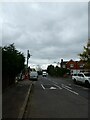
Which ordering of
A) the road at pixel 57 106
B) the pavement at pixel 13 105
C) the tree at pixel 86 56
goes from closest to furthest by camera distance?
the pavement at pixel 13 105
the road at pixel 57 106
the tree at pixel 86 56

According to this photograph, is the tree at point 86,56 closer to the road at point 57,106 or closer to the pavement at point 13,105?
the road at point 57,106

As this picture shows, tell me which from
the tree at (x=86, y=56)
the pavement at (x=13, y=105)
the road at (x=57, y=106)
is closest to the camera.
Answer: the pavement at (x=13, y=105)

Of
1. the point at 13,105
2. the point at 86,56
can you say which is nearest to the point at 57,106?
the point at 13,105

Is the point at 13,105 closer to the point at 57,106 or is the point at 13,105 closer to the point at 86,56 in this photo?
the point at 57,106

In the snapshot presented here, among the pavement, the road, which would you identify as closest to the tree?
the road

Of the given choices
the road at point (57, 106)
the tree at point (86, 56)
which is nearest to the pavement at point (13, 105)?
the road at point (57, 106)

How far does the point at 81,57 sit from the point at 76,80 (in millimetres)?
7170

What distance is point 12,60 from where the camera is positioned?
3084cm

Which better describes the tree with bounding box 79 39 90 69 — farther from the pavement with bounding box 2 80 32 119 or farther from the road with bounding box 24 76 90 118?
the pavement with bounding box 2 80 32 119

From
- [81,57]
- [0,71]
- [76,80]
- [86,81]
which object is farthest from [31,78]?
[0,71]

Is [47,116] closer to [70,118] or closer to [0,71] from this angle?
[70,118]

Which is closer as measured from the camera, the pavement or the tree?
the pavement

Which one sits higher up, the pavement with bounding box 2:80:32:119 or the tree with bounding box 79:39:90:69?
the tree with bounding box 79:39:90:69

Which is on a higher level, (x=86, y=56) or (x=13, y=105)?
(x=86, y=56)
